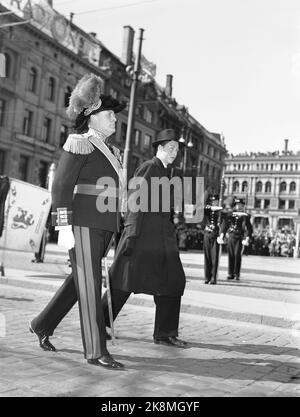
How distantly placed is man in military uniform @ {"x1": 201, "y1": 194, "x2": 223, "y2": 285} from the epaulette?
21.3 ft

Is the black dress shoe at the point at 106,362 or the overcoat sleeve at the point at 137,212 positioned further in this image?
the overcoat sleeve at the point at 137,212

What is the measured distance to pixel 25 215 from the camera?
966cm

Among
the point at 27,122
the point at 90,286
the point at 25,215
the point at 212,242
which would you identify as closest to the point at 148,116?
the point at 27,122

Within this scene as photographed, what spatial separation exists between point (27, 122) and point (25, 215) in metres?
24.1

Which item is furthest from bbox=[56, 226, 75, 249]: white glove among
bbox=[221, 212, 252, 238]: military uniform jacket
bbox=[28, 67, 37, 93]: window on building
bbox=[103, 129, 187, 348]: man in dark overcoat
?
bbox=[28, 67, 37, 93]: window on building

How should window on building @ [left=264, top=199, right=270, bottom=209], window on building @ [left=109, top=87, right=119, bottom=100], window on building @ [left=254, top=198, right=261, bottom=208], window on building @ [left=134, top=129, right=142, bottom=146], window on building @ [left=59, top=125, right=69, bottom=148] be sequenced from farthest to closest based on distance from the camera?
1. window on building @ [left=254, top=198, right=261, bottom=208]
2. window on building @ [left=264, top=199, right=270, bottom=209]
3. window on building @ [left=134, top=129, right=142, bottom=146]
4. window on building @ [left=109, top=87, right=119, bottom=100]
5. window on building @ [left=59, top=125, right=69, bottom=148]

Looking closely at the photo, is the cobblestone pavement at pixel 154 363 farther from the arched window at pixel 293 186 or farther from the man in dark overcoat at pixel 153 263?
the arched window at pixel 293 186

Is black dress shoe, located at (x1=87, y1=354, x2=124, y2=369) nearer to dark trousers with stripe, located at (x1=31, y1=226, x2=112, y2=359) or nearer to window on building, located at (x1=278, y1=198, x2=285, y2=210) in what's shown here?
dark trousers with stripe, located at (x1=31, y1=226, x2=112, y2=359)

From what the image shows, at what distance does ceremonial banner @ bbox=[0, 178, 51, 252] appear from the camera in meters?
9.59

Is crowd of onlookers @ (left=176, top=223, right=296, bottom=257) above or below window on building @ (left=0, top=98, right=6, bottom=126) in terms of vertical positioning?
below

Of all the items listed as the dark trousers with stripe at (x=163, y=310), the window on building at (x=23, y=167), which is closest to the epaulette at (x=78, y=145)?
the dark trousers with stripe at (x=163, y=310)

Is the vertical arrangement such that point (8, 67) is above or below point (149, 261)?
above

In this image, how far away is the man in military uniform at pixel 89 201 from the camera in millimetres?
3648

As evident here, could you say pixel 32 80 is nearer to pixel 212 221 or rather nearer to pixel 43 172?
pixel 43 172
